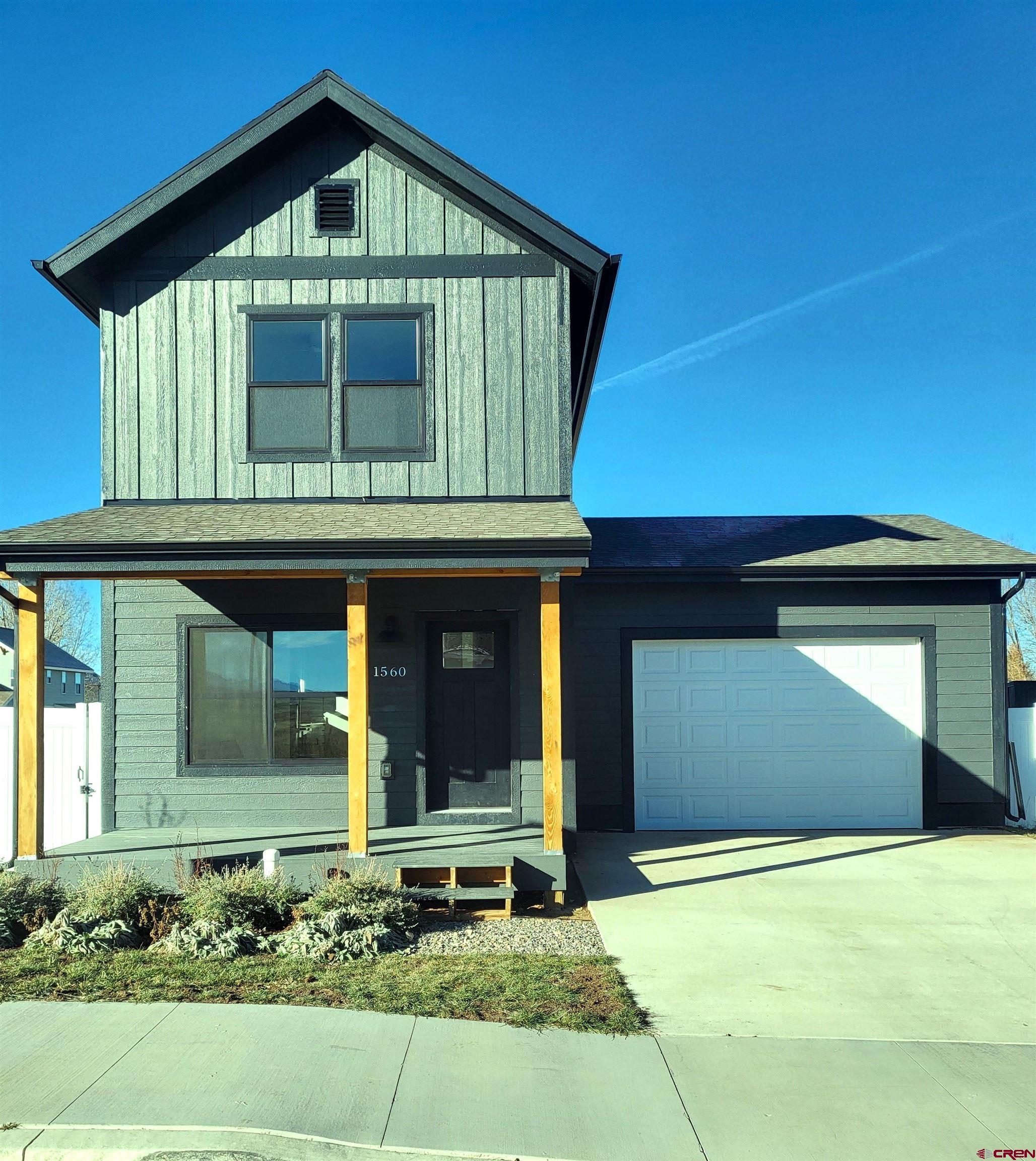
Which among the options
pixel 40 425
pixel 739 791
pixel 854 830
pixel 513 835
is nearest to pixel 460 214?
pixel 513 835

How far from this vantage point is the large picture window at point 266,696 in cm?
911

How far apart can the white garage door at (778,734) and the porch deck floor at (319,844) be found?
2842mm

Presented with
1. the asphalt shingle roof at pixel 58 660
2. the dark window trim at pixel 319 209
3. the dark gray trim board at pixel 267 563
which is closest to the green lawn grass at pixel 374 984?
the dark gray trim board at pixel 267 563

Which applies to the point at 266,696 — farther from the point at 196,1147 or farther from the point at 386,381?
the point at 196,1147

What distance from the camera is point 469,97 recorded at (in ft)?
49.0

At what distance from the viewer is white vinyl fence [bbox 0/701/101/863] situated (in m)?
9.98

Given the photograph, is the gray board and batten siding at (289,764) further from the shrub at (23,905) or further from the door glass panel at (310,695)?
the shrub at (23,905)

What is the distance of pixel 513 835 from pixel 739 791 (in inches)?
153

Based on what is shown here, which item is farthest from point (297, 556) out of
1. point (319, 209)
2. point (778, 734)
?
point (778, 734)

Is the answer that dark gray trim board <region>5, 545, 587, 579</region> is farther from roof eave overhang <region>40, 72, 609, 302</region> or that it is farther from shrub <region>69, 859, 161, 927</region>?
roof eave overhang <region>40, 72, 609, 302</region>

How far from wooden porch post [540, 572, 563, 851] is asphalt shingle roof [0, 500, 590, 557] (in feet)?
2.40

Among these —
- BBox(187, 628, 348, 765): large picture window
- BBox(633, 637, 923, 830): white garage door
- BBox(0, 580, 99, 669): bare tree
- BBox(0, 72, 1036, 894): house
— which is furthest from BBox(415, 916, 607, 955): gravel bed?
BBox(0, 580, 99, 669): bare tree

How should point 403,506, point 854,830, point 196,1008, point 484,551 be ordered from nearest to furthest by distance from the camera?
point 196,1008
point 484,551
point 403,506
point 854,830

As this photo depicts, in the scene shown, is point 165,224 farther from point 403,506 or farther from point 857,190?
point 857,190
